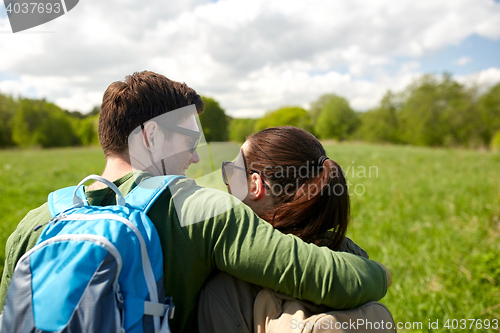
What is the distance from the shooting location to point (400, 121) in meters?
59.0

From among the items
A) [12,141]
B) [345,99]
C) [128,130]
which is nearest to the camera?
[128,130]

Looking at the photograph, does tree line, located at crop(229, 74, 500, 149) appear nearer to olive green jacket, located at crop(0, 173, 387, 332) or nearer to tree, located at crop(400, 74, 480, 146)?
tree, located at crop(400, 74, 480, 146)

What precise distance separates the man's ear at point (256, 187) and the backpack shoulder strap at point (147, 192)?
19.3 inches

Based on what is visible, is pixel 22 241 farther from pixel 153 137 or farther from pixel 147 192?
pixel 153 137

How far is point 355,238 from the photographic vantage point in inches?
212

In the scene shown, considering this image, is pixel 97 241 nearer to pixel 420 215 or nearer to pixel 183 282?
pixel 183 282

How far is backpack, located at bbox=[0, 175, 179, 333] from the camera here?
1.02 m

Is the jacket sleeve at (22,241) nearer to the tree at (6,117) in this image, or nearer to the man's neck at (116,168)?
the man's neck at (116,168)

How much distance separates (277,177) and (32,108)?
57832mm

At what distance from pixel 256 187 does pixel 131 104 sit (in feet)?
2.48

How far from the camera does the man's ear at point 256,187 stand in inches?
65.8

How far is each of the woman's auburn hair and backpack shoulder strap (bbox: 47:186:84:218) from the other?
0.82m

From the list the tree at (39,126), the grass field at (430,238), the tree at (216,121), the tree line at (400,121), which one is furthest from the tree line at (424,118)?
the tree at (39,126)

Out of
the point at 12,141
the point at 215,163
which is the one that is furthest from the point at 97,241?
the point at 12,141
